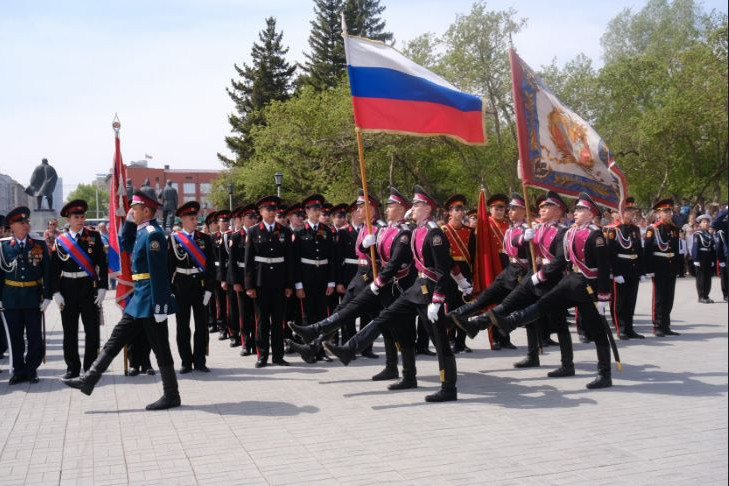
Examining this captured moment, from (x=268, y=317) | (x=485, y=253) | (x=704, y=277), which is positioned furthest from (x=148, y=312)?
(x=704, y=277)

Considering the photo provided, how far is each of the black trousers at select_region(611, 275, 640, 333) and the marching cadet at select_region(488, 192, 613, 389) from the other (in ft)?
12.1

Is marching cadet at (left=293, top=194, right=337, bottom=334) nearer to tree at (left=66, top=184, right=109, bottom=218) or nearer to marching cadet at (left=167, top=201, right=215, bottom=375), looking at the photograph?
marching cadet at (left=167, top=201, right=215, bottom=375)

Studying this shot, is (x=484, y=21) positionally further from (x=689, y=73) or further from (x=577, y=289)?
(x=577, y=289)

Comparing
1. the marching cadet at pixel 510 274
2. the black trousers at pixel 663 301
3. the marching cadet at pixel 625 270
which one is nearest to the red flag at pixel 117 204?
the marching cadet at pixel 510 274

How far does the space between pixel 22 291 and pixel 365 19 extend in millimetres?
46163

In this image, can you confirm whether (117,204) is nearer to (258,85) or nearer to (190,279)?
(190,279)

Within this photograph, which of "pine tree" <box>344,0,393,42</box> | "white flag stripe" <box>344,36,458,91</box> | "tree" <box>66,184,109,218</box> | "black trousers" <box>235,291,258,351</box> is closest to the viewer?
"white flag stripe" <box>344,36,458,91</box>

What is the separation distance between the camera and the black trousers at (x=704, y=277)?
637 inches

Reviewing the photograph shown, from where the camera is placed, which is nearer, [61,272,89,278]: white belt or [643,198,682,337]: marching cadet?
[61,272,89,278]: white belt

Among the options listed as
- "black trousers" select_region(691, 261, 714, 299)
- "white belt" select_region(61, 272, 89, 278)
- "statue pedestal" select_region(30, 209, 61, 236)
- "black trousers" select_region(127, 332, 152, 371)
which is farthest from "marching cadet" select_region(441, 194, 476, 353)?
"statue pedestal" select_region(30, 209, 61, 236)

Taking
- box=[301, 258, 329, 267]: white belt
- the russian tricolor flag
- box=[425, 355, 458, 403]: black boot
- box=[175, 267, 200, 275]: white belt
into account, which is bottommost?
box=[425, 355, 458, 403]: black boot

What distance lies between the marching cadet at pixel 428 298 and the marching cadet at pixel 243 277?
2.86 m

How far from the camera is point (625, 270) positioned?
11.7 meters

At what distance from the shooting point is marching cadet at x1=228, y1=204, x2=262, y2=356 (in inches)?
405
